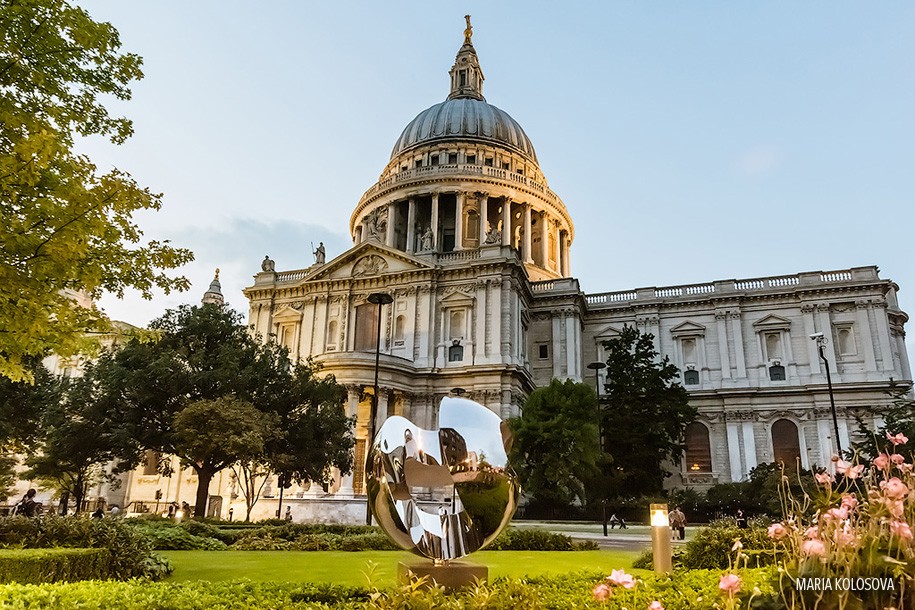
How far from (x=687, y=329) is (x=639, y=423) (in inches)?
556

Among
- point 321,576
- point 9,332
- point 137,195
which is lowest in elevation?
point 321,576

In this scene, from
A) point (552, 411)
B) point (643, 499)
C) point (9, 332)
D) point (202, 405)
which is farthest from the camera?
point (643, 499)

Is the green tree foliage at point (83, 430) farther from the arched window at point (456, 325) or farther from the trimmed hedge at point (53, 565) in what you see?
the arched window at point (456, 325)

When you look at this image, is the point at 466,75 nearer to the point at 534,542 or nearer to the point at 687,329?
the point at 687,329

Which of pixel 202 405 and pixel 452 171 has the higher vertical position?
pixel 452 171

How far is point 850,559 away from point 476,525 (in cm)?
445

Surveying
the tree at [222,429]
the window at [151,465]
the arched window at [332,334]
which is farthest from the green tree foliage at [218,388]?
the window at [151,465]

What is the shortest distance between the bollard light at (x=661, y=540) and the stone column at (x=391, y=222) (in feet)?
156

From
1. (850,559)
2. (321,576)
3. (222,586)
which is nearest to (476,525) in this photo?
(222,586)

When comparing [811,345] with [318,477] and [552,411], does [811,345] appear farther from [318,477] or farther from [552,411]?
[318,477]

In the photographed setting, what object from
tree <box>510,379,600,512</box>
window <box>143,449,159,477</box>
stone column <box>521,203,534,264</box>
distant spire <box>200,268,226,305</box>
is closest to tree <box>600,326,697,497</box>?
tree <box>510,379,600,512</box>

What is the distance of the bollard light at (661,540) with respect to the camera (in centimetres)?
1237

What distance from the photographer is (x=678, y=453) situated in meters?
41.5

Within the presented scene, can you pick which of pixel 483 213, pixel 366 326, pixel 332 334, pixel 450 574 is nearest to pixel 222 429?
pixel 366 326
